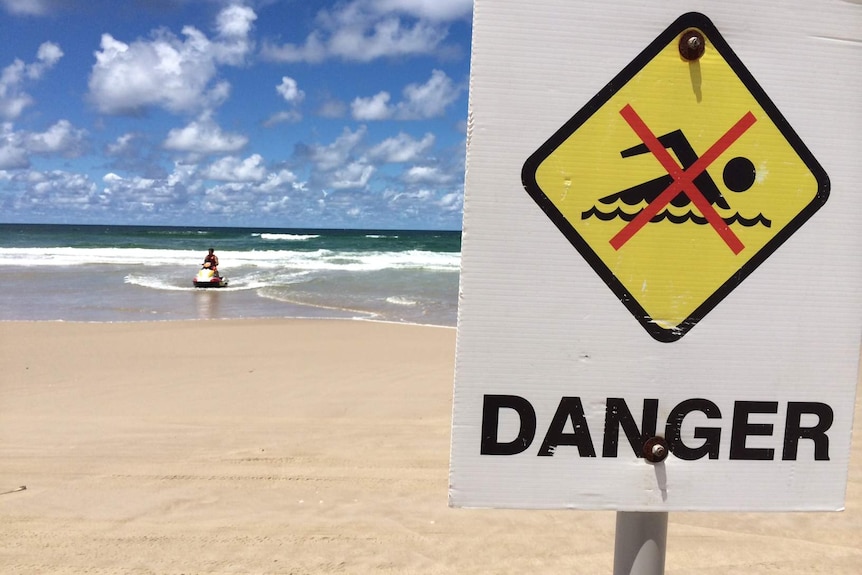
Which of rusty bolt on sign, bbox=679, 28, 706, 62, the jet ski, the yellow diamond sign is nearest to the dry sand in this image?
the yellow diamond sign

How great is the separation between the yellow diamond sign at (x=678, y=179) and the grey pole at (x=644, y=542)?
39 cm

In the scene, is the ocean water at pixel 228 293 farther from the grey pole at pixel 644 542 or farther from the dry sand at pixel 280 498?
the grey pole at pixel 644 542

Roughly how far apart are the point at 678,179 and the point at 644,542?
0.75 m

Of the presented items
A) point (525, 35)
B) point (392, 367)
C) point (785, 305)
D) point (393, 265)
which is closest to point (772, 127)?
point (785, 305)

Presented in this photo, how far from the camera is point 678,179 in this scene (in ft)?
3.92

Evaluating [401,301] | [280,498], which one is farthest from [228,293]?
[280,498]

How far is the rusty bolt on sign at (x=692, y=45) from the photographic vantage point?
1182mm

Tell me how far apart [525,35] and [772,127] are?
51 centimetres

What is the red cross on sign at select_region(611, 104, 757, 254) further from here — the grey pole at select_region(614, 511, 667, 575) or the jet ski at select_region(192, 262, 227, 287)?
the jet ski at select_region(192, 262, 227, 287)

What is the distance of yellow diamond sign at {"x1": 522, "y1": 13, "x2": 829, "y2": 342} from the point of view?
1.19 m

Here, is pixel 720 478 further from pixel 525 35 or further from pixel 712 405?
pixel 525 35

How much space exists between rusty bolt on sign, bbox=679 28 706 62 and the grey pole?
911 millimetres

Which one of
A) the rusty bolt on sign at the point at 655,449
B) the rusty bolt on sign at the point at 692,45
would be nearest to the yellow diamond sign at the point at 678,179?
the rusty bolt on sign at the point at 692,45

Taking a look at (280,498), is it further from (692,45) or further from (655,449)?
(692,45)
